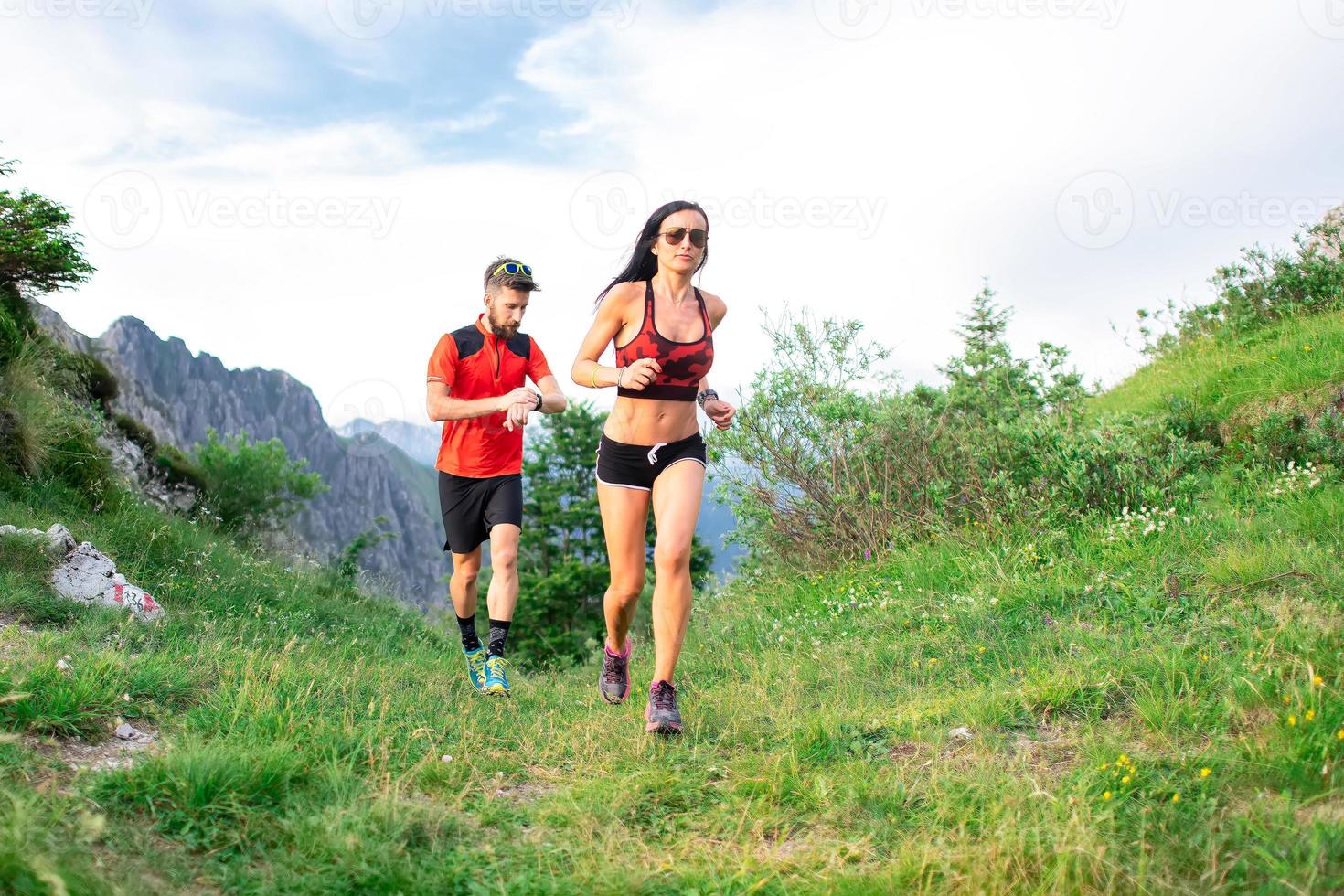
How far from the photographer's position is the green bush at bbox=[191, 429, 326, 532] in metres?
16.6

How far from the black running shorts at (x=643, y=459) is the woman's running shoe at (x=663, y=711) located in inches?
44.2

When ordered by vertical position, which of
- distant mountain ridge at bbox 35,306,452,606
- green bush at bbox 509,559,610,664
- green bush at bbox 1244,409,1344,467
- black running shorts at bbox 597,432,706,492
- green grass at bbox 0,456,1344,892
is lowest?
green bush at bbox 509,559,610,664

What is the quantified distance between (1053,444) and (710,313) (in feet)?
14.1

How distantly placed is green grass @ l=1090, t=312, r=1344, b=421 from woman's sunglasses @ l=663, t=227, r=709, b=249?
5721mm

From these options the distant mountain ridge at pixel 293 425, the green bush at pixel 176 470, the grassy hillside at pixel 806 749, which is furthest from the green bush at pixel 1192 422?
the distant mountain ridge at pixel 293 425

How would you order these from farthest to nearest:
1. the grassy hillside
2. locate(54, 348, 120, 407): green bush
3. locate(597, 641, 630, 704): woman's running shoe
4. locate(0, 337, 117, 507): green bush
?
locate(54, 348, 120, 407): green bush, locate(0, 337, 117, 507): green bush, locate(597, 641, 630, 704): woman's running shoe, the grassy hillside

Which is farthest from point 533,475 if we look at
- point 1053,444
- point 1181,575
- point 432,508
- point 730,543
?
point 432,508

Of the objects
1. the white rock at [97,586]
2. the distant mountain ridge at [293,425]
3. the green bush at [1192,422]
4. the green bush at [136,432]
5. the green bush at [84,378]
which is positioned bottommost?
the white rock at [97,586]

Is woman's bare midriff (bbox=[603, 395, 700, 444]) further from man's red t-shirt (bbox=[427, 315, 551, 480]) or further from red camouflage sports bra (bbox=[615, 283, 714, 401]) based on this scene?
man's red t-shirt (bbox=[427, 315, 551, 480])

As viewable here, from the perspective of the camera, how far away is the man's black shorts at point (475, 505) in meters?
6.39

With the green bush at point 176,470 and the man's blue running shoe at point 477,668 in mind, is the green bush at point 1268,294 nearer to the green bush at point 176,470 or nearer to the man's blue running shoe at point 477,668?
Result: the man's blue running shoe at point 477,668

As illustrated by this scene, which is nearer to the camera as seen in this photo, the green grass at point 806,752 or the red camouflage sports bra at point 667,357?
the green grass at point 806,752

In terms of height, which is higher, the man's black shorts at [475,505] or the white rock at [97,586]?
the man's black shorts at [475,505]

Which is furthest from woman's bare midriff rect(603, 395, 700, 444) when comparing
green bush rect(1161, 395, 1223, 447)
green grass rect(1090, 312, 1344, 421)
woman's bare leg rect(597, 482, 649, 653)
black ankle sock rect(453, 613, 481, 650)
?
green grass rect(1090, 312, 1344, 421)
